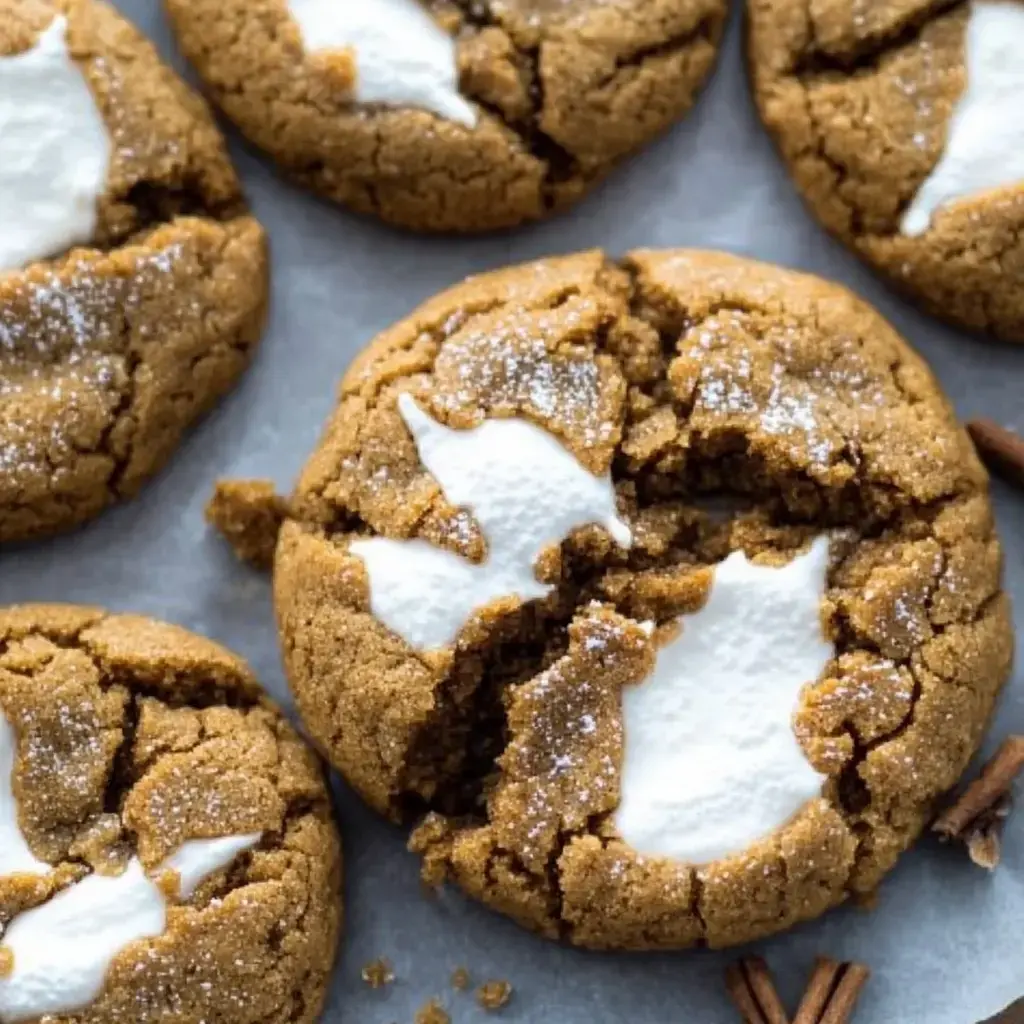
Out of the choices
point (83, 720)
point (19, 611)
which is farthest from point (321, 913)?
point (19, 611)

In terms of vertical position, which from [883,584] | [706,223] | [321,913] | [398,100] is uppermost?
[398,100]

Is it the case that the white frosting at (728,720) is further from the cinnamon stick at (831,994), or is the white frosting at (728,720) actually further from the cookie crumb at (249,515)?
the cookie crumb at (249,515)

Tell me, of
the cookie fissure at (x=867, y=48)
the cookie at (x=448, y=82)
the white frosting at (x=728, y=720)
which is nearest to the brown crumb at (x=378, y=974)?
the white frosting at (x=728, y=720)

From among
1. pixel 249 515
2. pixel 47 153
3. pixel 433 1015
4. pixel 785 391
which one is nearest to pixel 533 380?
pixel 785 391

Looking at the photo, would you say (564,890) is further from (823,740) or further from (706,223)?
(706,223)

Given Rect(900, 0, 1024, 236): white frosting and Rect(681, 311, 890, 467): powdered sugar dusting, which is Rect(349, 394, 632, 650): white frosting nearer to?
Rect(681, 311, 890, 467): powdered sugar dusting

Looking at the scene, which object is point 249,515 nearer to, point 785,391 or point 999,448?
point 785,391
